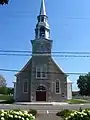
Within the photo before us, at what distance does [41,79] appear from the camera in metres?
51.0

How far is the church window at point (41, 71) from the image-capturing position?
168 ft

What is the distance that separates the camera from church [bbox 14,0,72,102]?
50.4 metres

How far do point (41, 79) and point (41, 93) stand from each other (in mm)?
2751

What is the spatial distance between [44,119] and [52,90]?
33.7m

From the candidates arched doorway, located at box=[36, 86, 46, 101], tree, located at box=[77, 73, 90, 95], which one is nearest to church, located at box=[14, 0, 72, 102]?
arched doorway, located at box=[36, 86, 46, 101]

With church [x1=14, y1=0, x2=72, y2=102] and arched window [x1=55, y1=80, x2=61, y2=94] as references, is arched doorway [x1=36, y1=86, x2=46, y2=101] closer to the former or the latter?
church [x1=14, y1=0, x2=72, y2=102]

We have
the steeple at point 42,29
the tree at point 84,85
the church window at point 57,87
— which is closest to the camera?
the church window at point 57,87

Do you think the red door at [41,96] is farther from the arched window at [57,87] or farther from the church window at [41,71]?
the church window at [41,71]

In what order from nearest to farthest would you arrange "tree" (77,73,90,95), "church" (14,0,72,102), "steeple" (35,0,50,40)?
"church" (14,0,72,102) < "steeple" (35,0,50,40) < "tree" (77,73,90,95)

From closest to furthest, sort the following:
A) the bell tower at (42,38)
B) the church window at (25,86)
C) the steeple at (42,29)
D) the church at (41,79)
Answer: the church at (41,79), the church window at (25,86), the bell tower at (42,38), the steeple at (42,29)

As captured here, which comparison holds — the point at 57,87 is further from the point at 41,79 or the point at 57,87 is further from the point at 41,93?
the point at 41,79

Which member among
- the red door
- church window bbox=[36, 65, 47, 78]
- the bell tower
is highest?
the bell tower

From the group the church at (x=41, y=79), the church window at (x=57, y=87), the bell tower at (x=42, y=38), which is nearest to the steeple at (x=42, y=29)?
the bell tower at (x=42, y=38)

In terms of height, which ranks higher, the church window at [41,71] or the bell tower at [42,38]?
the bell tower at [42,38]
